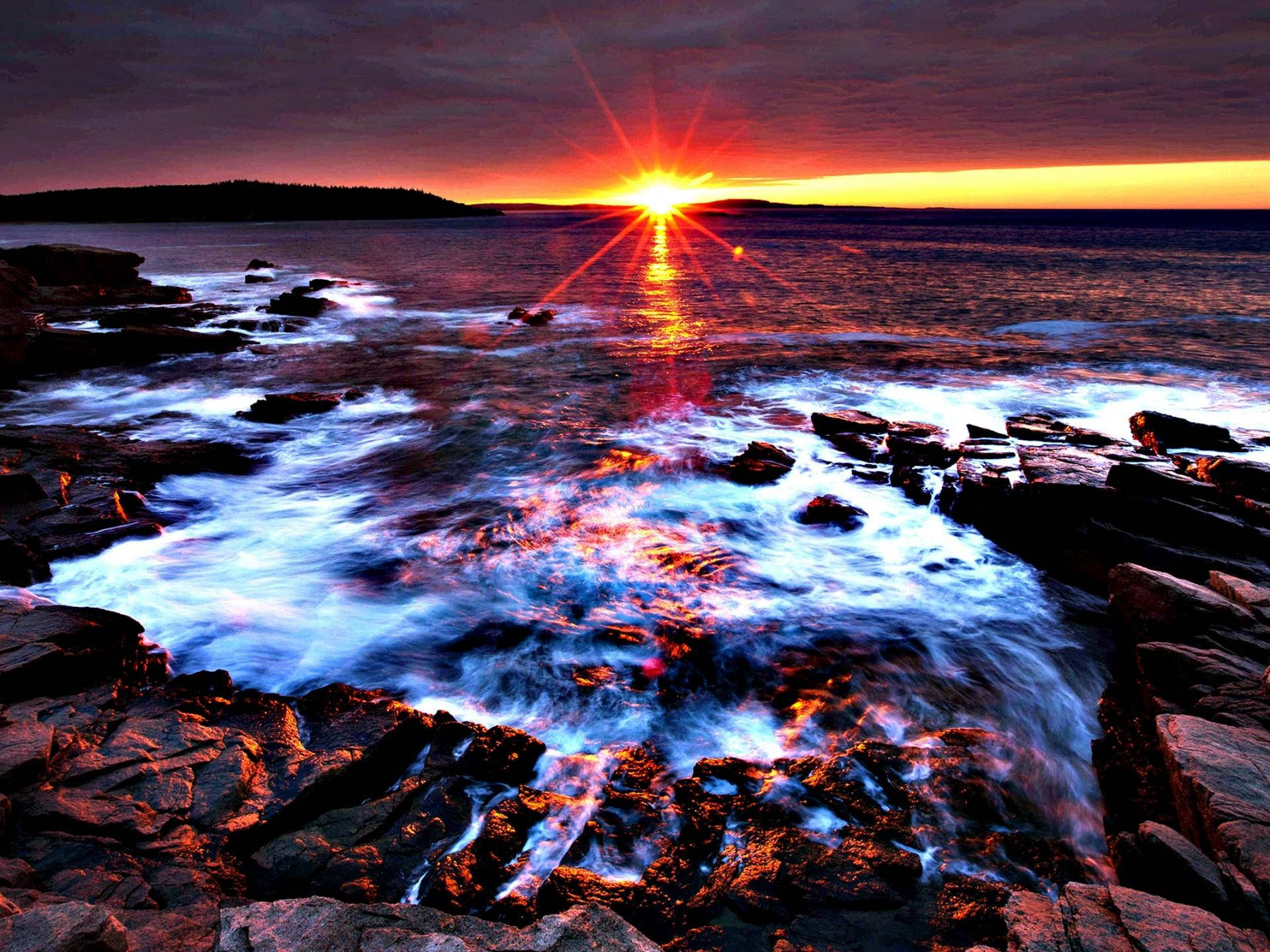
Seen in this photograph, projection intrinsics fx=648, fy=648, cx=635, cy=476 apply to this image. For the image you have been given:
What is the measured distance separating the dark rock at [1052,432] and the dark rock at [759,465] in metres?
4.92

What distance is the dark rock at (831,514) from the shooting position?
1119cm

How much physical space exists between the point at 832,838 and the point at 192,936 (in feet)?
14.0

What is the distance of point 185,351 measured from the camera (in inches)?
921

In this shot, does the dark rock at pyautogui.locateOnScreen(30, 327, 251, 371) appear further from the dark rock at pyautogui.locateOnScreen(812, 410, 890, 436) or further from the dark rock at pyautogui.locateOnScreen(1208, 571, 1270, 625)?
the dark rock at pyautogui.locateOnScreen(1208, 571, 1270, 625)

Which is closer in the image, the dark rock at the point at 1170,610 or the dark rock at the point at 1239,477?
the dark rock at the point at 1170,610

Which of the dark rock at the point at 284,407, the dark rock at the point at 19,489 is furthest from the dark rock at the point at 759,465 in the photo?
the dark rock at the point at 19,489

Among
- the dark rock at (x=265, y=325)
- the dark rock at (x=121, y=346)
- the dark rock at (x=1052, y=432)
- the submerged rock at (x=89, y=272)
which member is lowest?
the dark rock at (x=1052, y=432)

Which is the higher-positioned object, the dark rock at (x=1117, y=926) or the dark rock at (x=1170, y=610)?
the dark rock at (x=1170, y=610)

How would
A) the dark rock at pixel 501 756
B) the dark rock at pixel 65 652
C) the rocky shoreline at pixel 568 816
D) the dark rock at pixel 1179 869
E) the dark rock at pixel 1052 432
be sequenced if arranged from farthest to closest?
the dark rock at pixel 1052 432 → the dark rock at pixel 65 652 → the dark rock at pixel 501 756 → the dark rock at pixel 1179 869 → the rocky shoreline at pixel 568 816

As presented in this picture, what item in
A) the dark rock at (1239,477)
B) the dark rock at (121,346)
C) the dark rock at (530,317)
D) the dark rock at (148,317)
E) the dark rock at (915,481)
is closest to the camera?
the dark rock at (1239,477)

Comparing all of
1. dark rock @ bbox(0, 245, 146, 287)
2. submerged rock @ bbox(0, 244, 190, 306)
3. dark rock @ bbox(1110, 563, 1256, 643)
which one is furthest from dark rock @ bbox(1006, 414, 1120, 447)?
dark rock @ bbox(0, 245, 146, 287)

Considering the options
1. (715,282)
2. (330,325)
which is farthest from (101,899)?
(715,282)

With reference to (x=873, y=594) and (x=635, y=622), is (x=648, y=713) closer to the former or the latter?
(x=635, y=622)

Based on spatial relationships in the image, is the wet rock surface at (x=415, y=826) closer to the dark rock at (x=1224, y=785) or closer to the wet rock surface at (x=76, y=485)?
the dark rock at (x=1224, y=785)
